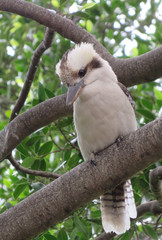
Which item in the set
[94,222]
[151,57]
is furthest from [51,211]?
[151,57]

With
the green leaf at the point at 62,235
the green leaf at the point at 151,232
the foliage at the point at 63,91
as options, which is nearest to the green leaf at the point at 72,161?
the foliage at the point at 63,91

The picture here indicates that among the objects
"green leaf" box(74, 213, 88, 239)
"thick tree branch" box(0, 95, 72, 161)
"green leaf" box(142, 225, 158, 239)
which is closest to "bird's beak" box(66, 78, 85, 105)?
"thick tree branch" box(0, 95, 72, 161)

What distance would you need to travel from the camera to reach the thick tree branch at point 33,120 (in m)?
2.42

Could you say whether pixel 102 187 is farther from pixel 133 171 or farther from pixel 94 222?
pixel 94 222

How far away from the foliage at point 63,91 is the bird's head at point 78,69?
398mm

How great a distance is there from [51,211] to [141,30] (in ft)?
8.03

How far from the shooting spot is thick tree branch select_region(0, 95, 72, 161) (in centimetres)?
242

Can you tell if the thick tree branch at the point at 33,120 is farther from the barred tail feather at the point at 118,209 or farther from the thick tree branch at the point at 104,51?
the barred tail feather at the point at 118,209

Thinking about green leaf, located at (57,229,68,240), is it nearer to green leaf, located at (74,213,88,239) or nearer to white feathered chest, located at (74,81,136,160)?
green leaf, located at (74,213,88,239)

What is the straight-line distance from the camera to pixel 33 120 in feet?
7.98

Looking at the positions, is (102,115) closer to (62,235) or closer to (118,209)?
(118,209)

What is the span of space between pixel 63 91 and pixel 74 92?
1.78 feet

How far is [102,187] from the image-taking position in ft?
5.65

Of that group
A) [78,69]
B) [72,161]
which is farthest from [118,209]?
[78,69]
